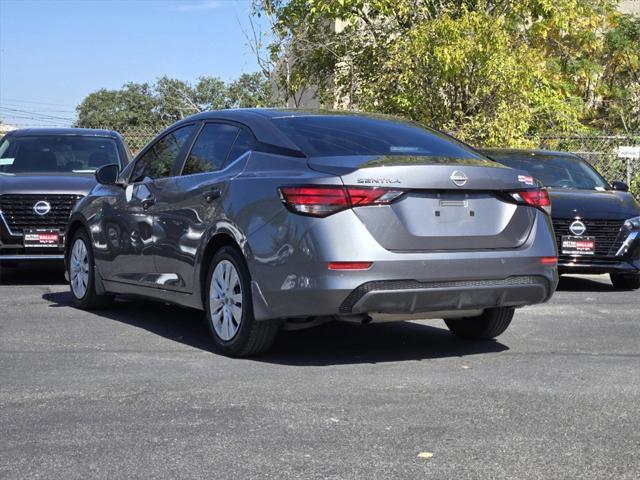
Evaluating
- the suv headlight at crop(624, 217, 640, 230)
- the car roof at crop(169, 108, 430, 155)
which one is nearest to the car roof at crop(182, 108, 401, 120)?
the car roof at crop(169, 108, 430, 155)

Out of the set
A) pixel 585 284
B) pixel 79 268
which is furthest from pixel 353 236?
pixel 585 284

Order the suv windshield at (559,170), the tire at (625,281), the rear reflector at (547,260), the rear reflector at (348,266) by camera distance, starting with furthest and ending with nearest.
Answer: the suv windshield at (559,170) → the tire at (625,281) → the rear reflector at (547,260) → the rear reflector at (348,266)

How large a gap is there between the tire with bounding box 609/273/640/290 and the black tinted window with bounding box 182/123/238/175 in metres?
6.03

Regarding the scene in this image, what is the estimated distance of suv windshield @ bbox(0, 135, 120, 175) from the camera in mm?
12523

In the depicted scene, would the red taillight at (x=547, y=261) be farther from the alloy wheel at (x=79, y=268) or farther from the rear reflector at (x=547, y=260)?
the alloy wheel at (x=79, y=268)

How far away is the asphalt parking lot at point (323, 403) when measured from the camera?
4512 millimetres

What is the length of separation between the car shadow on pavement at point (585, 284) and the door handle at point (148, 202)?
5427 millimetres

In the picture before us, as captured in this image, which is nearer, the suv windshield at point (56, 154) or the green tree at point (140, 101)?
the suv windshield at point (56, 154)

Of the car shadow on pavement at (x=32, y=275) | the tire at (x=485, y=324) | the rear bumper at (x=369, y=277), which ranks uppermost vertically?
the rear bumper at (x=369, y=277)

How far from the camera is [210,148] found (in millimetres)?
7715

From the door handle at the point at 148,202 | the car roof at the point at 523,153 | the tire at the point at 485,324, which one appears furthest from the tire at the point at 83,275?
the car roof at the point at 523,153

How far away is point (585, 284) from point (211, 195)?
22.2ft

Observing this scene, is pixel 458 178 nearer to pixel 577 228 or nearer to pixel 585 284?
pixel 577 228

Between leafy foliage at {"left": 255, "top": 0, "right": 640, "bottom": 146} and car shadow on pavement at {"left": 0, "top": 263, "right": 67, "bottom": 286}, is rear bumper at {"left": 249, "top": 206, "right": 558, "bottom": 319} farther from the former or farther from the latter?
leafy foliage at {"left": 255, "top": 0, "right": 640, "bottom": 146}
